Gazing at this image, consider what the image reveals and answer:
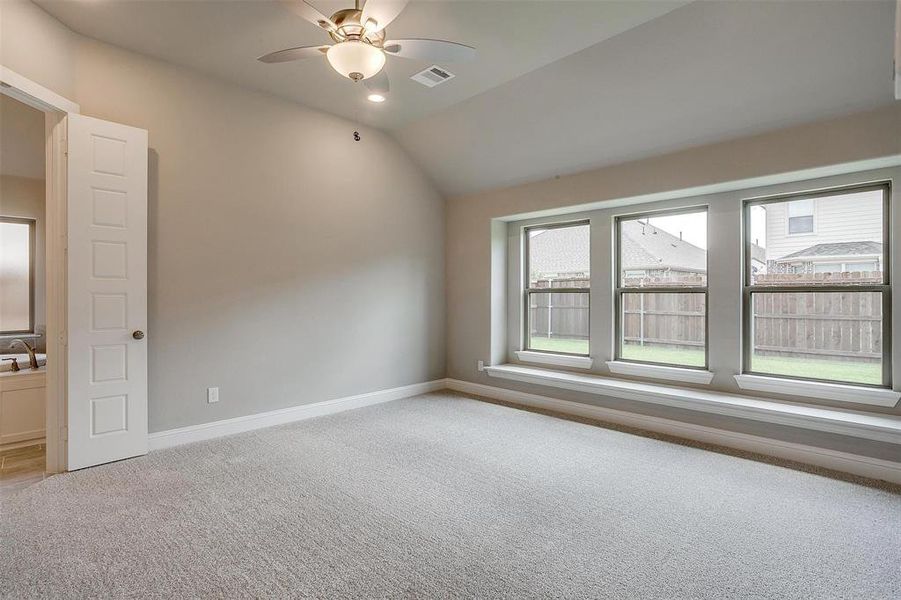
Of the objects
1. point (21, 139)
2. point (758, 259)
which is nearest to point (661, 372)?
point (758, 259)

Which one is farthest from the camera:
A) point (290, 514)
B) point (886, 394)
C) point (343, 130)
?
point (343, 130)

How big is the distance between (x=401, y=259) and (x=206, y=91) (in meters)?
2.56

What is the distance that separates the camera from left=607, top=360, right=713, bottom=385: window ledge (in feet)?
13.8

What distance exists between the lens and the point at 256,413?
4238 millimetres

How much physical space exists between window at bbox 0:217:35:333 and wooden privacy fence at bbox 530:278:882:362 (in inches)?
264

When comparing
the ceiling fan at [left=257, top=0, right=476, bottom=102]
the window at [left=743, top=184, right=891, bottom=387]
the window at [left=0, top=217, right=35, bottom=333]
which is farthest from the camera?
the window at [left=0, top=217, right=35, bottom=333]

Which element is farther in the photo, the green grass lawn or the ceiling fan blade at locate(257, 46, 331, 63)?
the green grass lawn

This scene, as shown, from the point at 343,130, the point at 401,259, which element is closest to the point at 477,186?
the point at 401,259

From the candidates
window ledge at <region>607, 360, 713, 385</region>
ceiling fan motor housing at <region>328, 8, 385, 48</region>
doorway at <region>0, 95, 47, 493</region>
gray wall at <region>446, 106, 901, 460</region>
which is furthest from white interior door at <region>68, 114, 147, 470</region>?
window ledge at <region>607, 360, 713, 385</region>

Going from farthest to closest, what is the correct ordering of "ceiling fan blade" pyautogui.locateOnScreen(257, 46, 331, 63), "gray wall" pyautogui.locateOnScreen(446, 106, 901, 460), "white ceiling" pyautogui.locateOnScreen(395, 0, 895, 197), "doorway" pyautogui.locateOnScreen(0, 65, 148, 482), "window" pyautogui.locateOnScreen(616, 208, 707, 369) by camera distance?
"window" pyautogui.locateOnScreen(616, 208, 707, 369) → "gray wall" pyautogui.locateOnScreen(446, 106, 901, 460) → "doorway" pyautogui.locateOnScreen(0, 65, 148, 482) → "white ceiling" pyautogui.locateOnScreen(395, 0, 895, 197) → "ceiling fan blade" pyautogui.locateOnScreen(257, 46, 331, 63)

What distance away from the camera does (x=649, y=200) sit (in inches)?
178

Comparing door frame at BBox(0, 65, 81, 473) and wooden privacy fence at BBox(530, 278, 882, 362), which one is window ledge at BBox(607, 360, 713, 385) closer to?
wooden privacy fence at BBox(530, 278, 882, 362)

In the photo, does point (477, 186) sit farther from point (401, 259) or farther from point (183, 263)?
point (183, 263)

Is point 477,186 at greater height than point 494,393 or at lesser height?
greater
